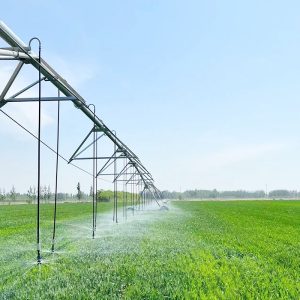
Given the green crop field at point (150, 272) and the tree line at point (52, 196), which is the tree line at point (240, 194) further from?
the green crop field at point (150, 272)

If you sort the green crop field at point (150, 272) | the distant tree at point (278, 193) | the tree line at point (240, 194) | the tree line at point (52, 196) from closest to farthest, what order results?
the green crop field at point (150, 272), the tree line at point (52, 196), the tree line at point (240, 194), the distant tree at point (278, 193)

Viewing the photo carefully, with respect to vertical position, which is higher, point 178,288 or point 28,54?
point 28,54

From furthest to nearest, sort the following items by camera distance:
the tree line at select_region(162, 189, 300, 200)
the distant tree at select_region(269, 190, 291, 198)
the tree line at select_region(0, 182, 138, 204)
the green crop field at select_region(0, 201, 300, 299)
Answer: the distant tree at select_region(269, 190, 291, 198) < the tree line at select_region(162, 189, 300, 200) < the tree line at select_region(0, 182, 138, 204) < the green crop field at select_region(0, 201, 300, 299)

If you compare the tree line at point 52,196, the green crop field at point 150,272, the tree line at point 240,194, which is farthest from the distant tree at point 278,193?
the green crop field at point 150,272

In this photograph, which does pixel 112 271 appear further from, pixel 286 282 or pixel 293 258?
pixel 293 258

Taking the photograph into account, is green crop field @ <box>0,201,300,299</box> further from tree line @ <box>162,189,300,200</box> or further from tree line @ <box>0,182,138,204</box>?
tree line @ <box>162,189,300,200</box>

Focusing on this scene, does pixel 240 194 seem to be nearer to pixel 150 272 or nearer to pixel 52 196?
pixel 52 196

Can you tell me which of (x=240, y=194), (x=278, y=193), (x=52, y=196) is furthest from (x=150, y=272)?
(x=278, y=193)

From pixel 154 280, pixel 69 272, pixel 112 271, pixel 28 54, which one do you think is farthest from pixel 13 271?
pixel 28 54

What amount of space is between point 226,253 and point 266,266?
150cm

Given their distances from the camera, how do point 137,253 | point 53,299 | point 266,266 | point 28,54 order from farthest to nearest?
point 137,253 → point 266,266 → point 53,299 → point 28,54

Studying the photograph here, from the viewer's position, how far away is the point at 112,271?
5969 mm

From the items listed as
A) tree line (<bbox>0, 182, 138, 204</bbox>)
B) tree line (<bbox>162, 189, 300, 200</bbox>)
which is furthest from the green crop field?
tree line (<bbox>162, 189, 300, 200</bbox>)

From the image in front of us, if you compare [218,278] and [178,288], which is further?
[218,278]
